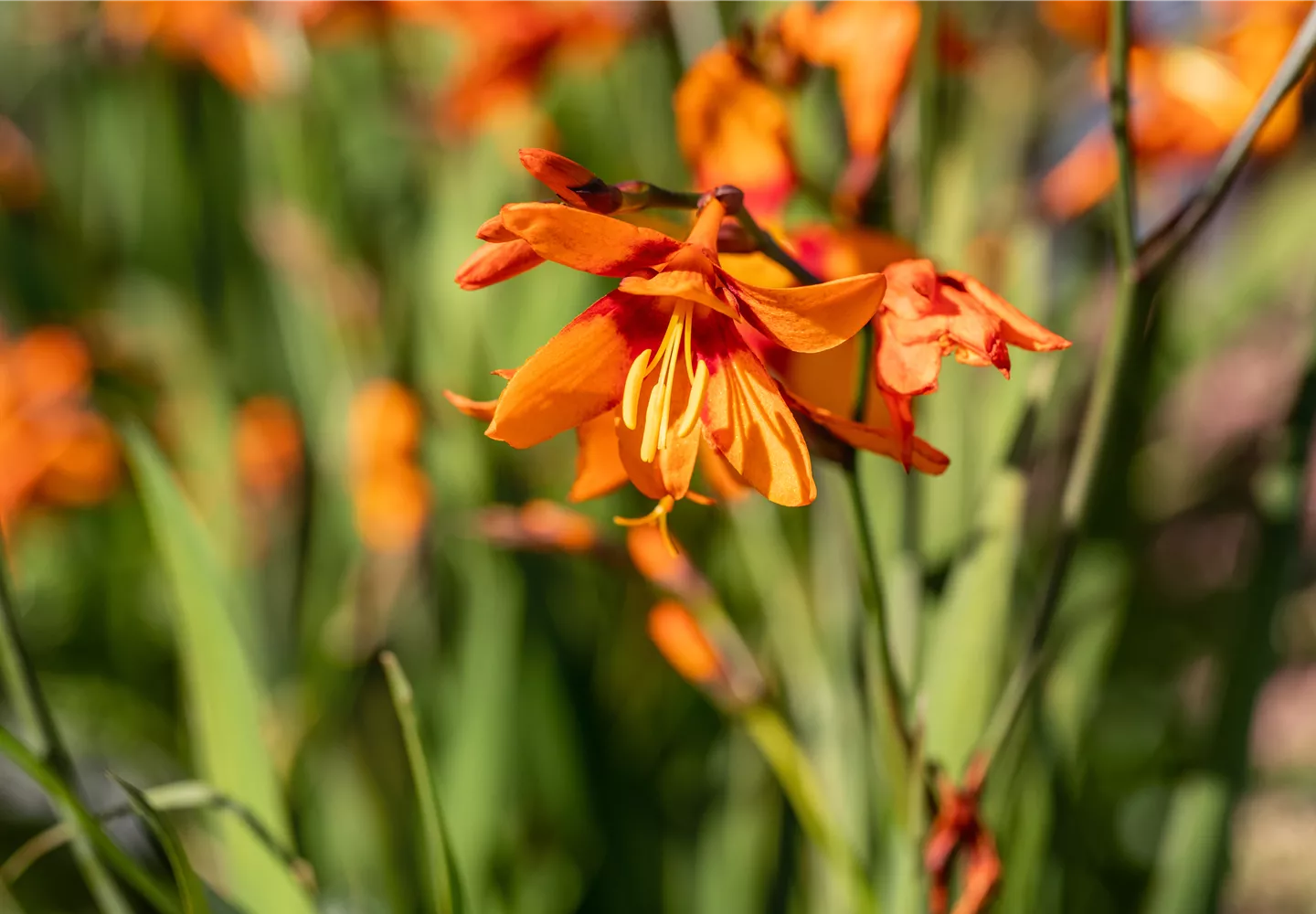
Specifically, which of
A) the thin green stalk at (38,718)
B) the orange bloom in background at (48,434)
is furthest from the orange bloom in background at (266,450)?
the thin green stalk at (38,718)

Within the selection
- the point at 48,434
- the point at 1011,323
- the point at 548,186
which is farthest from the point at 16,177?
the point at 1011,323

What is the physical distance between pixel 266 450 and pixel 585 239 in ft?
3.12

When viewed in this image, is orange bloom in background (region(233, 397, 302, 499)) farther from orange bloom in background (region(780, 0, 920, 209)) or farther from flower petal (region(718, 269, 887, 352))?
flower petal (region(718, 269, 887, 352))

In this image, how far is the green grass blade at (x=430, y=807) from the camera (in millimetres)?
397

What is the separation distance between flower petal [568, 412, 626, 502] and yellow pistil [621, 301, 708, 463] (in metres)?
0.03

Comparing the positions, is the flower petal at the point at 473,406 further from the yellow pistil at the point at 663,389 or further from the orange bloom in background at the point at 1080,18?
the orange bloom in background at the point at 1080,18

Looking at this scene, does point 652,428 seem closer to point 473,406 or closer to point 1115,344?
point 473,406

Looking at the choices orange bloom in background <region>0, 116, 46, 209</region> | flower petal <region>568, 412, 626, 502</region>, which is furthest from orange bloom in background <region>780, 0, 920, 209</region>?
orange bloom in background <region>0, 116, 46, 209</region>

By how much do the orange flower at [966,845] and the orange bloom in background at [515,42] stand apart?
2.60 feet

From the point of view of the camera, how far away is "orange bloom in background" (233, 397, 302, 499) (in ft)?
3.75

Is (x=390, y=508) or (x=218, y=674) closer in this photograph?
(x=218, y=674)

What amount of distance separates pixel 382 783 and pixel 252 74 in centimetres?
89

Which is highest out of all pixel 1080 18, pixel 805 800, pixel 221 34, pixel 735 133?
pixel 221 34

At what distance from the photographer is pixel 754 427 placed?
1.15ft
